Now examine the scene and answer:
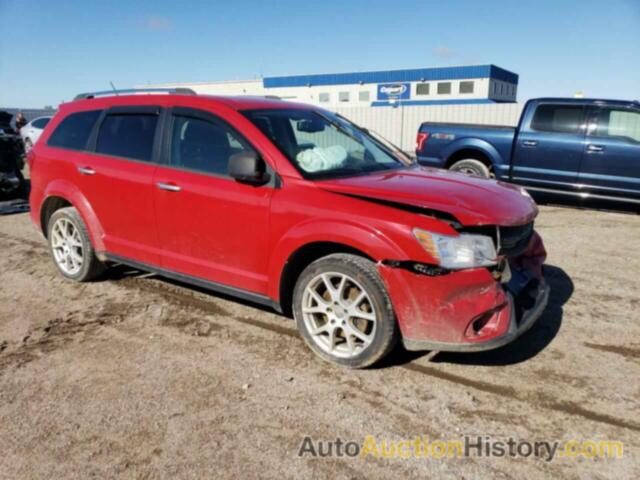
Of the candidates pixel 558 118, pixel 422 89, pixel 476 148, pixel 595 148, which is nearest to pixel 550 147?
pixel 558 118

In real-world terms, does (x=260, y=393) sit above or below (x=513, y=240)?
below

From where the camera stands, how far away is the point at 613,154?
812 centimetres

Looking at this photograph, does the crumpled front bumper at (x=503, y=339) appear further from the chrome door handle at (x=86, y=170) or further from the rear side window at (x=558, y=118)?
the rear side window at (x=558, y=118)

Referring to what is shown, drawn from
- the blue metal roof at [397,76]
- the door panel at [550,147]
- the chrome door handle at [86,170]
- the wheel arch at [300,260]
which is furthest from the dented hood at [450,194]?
the blue metal roof at [397,76]

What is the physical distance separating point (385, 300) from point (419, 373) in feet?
2.01

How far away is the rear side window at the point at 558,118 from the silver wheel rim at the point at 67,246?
759cm

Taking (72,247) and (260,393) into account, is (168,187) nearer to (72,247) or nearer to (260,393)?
(72,247)

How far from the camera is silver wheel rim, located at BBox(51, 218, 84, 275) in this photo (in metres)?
4.93

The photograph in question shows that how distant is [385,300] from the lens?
3.04 metres

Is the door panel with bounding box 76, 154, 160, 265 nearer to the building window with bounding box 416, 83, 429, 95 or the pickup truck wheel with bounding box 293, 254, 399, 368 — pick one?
the pickup truck wheel with bounding box 293, 254, 399, 368

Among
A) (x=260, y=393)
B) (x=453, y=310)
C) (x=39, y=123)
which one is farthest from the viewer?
(x=39, y=123)

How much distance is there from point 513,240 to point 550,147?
623 cm

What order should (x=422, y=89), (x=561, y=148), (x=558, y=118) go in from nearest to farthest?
(x=561, y=148), (x=558, y=118), (x=422, y=89)

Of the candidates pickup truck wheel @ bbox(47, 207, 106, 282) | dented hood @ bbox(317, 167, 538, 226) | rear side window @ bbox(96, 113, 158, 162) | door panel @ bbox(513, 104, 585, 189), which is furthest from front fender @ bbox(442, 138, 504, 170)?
pickup truck wheel @ bbox(47, 207, 106, 282)
